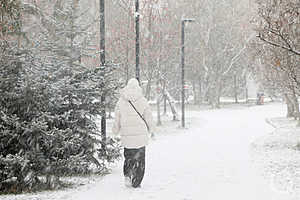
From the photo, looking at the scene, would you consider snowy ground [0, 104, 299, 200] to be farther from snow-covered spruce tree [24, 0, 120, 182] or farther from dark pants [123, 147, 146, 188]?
snow-covered spruce tree [24, 0, 120, 182]

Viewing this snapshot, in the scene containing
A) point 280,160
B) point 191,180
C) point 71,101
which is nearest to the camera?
point 191,180

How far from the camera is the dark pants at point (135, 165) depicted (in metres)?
8.20

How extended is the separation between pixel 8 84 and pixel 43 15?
6540 mm

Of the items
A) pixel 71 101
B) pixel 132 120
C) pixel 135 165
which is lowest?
pixel 135 165

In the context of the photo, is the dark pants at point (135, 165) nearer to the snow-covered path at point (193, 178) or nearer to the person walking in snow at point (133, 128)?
the person walking in snow at point (133, 128)

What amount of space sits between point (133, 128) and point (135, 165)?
0.69 metres

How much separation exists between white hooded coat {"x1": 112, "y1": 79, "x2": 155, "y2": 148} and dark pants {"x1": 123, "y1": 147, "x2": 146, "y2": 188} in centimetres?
13

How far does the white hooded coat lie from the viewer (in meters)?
8.18

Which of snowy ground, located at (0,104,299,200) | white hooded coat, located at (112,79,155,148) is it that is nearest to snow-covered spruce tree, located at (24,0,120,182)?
snowy ground, located at (0,104,299,200)

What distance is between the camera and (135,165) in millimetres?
8258

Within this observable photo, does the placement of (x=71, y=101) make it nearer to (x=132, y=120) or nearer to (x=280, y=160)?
Answer: (x=132, y=120)

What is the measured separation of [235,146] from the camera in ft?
53.0

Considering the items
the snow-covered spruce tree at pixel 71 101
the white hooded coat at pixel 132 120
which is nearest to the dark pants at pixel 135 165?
the white hooded coat at pixel 132 120

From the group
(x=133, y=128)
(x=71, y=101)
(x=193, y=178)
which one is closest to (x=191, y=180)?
(x=193, y=178)
